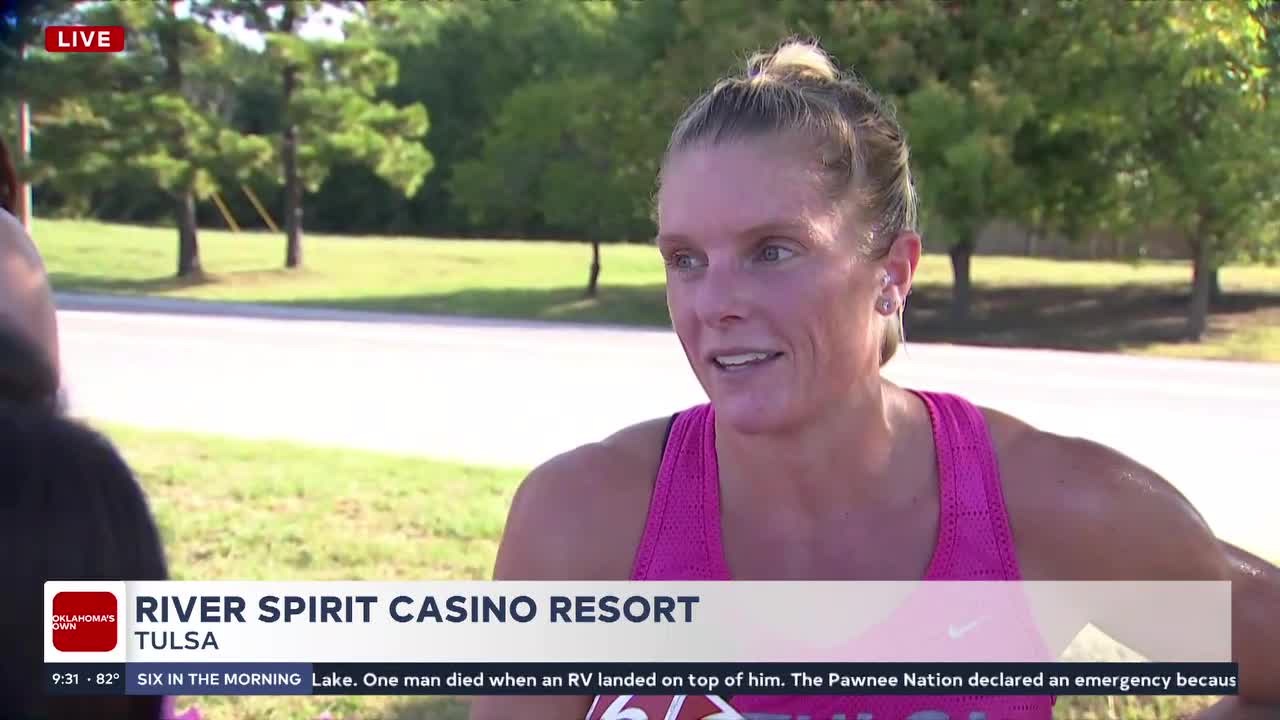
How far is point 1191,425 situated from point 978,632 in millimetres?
6440

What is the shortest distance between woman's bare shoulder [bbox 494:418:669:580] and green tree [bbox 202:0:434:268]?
1653cm

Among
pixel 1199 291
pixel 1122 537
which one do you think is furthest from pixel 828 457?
pixel 1199 291

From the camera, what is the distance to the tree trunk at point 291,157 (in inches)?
758

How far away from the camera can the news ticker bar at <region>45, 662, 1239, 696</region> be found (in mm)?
1771

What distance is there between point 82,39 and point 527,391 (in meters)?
6.41

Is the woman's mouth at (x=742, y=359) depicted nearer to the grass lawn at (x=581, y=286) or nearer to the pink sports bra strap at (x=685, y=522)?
the pink sports bra strap at (x=685, y=522)

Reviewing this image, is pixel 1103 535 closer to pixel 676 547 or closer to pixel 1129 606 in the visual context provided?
pixel 1129 606

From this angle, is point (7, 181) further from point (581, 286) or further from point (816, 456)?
point (581, 286)

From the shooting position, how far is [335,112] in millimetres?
20859

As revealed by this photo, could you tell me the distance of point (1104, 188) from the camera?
16.2 meters

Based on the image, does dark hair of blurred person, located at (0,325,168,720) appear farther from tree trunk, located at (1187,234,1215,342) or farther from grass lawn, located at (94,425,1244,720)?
tree trunk, located at (1187,234,1215,342)

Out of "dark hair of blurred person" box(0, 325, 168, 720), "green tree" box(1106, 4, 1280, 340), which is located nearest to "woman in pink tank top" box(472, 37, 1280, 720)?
"dark hair of blurred person" box(0, 325, 168, 720)

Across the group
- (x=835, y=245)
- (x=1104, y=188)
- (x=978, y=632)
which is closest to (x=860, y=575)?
(x=978, y=632)

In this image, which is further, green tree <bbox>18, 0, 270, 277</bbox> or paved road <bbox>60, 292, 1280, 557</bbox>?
green tree <bbox>18, 0, 270, 277</bbox>
